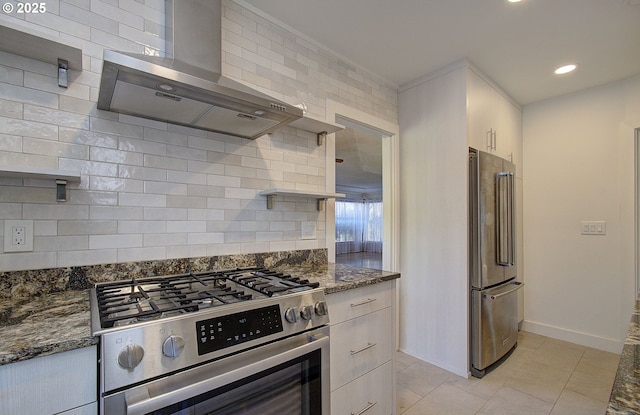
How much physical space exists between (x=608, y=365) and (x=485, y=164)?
6.71ft

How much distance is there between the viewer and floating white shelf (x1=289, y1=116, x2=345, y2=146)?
77.3 inches

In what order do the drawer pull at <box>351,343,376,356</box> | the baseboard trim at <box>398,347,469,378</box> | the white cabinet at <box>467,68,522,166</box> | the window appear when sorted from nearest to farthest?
the drawer pull at <box>351,343,376,356</box>
the baseboard trim at <box>398,347,469,378</box>
the white cabinet at <box>467,68,522,166</box>
the window

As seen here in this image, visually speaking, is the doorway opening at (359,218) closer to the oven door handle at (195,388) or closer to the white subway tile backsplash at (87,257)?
the white subway tile backsplash at (87,257)

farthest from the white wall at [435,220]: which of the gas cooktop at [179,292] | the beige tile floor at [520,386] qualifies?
the gas cooktop at [179,292]

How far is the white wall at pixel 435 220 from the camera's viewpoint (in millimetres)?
2461

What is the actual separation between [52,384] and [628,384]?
132 cm

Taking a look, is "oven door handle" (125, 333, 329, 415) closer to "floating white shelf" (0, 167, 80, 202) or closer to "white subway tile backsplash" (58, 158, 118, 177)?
"floating white shelf" (0, 167, 80, 202)

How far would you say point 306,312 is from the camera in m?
1.24

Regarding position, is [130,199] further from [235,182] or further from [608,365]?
[608,365]

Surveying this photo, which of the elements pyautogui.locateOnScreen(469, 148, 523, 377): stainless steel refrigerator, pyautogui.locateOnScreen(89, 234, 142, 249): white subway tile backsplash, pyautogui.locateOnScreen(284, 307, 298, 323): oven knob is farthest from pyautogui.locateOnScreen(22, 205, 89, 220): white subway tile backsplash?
pyautogui.locateOnScreen(469, 148, 523, 377): stainless steel refrigerator

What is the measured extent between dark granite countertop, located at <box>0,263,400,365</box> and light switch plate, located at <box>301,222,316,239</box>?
2.47 ft

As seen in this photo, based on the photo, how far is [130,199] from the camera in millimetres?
1434

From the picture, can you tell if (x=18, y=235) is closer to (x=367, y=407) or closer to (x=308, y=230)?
(x=308, y=230)

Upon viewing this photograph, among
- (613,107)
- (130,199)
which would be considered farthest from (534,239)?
(130,199)
